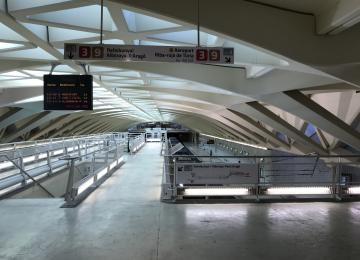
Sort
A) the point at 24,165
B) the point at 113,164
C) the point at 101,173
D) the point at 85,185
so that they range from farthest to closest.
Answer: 1. the point at 113,164
2. the point at 24,165
3. the point at 101,173
4. the point at 85,185

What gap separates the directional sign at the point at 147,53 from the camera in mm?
5146

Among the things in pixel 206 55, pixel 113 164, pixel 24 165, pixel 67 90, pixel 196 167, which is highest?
pixel 206 55

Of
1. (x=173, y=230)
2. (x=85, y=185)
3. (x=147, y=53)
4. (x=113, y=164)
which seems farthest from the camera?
(x=113, y=164)

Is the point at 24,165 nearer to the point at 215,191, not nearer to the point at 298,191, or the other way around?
the point at 215,191

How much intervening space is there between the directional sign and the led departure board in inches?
164

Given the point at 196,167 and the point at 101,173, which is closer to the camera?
the point at 196,167

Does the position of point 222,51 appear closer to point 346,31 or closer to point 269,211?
point 346,31

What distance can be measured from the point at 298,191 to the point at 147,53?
17.6ft

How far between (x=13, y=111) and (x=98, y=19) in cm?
1780

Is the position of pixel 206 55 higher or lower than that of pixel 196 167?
higher

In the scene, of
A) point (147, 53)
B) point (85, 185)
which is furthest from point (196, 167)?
point (147, 53)

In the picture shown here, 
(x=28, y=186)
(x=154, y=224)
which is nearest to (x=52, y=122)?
(x=28, y=186)

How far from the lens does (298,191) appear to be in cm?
831

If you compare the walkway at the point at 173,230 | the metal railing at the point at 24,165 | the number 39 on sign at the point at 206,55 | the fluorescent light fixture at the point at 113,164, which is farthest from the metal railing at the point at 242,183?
the fluorescent light fixture at the point at 113,164
